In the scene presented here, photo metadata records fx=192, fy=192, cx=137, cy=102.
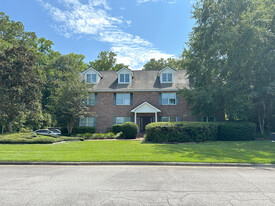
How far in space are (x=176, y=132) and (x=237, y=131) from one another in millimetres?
6213

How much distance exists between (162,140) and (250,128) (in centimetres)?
878

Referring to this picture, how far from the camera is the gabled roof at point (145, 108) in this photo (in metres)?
23.3

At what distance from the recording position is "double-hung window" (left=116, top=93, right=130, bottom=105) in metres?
24.7

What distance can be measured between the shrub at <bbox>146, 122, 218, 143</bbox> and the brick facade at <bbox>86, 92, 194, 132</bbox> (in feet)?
25.1

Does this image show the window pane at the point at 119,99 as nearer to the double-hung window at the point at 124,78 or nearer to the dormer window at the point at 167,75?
the double-hung window at the point at 124,78

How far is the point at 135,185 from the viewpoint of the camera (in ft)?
18.0

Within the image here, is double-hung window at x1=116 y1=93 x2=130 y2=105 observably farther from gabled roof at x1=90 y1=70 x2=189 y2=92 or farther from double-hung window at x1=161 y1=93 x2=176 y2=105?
double-hung window at x1=161 y1=93 x2=176 y2=105

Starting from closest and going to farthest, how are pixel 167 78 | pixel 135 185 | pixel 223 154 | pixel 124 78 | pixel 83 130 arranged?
pixel 135 185 < pixel 223 154 < pixel 83 130 < pixel 167 78 < pixel 124 78

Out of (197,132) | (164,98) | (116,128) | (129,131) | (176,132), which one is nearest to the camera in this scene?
(176,132)

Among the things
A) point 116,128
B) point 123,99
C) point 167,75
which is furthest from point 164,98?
point 116,128

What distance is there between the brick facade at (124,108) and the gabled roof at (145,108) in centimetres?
123

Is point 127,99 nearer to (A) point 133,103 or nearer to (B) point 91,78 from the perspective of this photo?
(A) point 133,103

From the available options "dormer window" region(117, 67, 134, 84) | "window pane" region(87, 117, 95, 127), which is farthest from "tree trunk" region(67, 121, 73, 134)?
"dormer window" region(117, 67, 134, 84)

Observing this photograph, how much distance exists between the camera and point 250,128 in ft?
58.7
